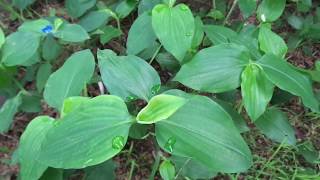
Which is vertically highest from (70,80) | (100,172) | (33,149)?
(70,80)

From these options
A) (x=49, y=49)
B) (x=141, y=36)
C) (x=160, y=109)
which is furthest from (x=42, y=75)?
(x=160, y=109)

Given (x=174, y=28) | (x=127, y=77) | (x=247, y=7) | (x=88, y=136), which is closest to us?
(x=88, y=136)

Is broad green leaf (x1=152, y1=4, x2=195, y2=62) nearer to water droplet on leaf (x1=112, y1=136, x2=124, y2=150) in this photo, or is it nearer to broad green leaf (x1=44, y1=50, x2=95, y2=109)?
broad green leaf (x1=44, y1=50, x2=95, y2=109)

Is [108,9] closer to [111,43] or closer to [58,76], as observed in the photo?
[111,43]

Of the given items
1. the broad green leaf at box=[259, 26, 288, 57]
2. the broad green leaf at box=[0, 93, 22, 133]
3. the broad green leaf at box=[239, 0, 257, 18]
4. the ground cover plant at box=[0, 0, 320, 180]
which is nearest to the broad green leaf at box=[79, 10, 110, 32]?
the ground cover plant at box=[0, 0, 320, 180]

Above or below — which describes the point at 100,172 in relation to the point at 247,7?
below

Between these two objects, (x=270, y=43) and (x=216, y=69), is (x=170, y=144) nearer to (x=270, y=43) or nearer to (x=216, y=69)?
(x=216, y=69)

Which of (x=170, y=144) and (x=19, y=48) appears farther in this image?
(x=19, y=48)
